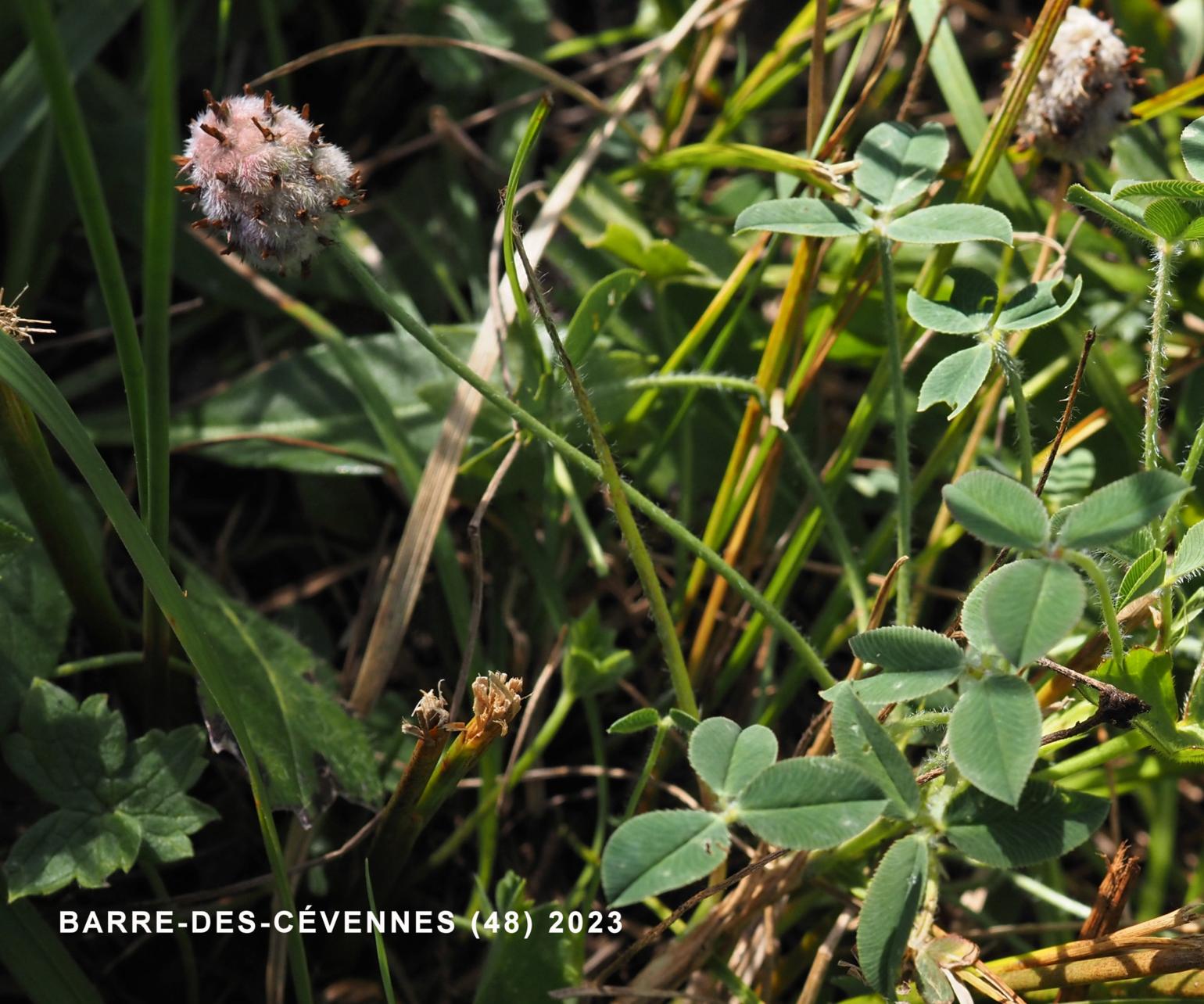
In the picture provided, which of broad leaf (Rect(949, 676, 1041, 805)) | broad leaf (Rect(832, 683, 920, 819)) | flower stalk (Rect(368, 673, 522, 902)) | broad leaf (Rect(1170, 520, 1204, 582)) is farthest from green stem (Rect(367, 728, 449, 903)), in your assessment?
broad leaf (Rect(1170, 520, 1204, 582))

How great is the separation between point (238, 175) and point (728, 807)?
0.75 metres

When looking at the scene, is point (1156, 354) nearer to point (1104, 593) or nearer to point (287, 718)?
point (1104, 593)

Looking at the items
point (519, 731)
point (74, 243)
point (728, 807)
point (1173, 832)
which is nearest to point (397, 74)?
point (74, 243)

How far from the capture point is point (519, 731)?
153 centimetres

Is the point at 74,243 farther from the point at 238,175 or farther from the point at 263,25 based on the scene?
the point at 238,175

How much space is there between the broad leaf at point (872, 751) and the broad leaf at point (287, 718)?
64 centimetres

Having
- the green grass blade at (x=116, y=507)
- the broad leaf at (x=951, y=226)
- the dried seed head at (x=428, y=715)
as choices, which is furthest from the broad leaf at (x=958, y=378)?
the green grass blade at (x=116, y=507)

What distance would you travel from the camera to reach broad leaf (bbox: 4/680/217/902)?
47.2 inches

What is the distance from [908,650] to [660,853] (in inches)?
11.3

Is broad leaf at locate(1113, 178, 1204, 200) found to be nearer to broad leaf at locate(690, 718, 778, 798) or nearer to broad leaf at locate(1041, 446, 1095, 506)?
broad leaf at locate(1041, 446, 1095, 506)

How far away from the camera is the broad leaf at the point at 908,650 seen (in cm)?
97

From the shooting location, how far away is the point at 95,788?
125cm

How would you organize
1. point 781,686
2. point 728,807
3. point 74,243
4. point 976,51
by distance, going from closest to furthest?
point 728,807, point 781,686, point 74,243, point 976,51

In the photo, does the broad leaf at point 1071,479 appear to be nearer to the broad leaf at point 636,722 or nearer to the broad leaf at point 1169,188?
the broad leaf at point 1169,188
